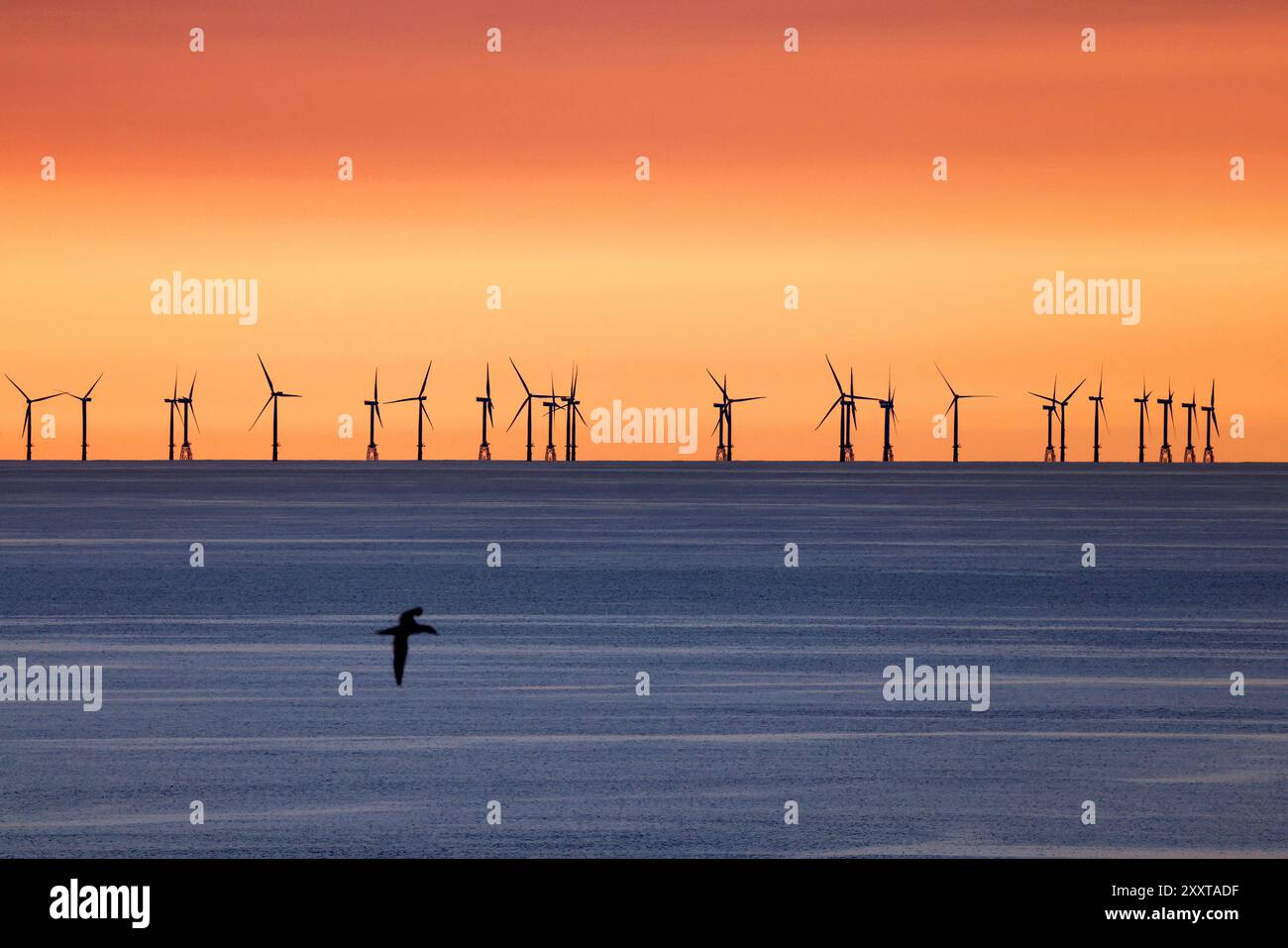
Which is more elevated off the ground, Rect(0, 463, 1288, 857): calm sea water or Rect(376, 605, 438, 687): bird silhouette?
Rect(376, 605, 438, 687): bird silhouette

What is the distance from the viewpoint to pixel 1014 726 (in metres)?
36.1

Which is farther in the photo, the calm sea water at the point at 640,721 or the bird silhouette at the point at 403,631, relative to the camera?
the bird silhouette at the point at 403,631

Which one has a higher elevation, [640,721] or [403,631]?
[403,631]

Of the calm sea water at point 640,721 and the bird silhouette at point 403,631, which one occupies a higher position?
the bird silhouette at point 403,631

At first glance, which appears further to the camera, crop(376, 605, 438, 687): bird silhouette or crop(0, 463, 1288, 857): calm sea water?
crop(376, 605, 438, 687): bird silhouette

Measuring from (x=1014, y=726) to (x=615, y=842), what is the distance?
1281 cm

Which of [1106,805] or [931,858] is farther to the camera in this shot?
[1106,805]

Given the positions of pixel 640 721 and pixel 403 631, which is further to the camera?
pixel 640 721

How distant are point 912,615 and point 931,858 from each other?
43102 mm

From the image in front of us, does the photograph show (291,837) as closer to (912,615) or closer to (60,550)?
(912,615)
